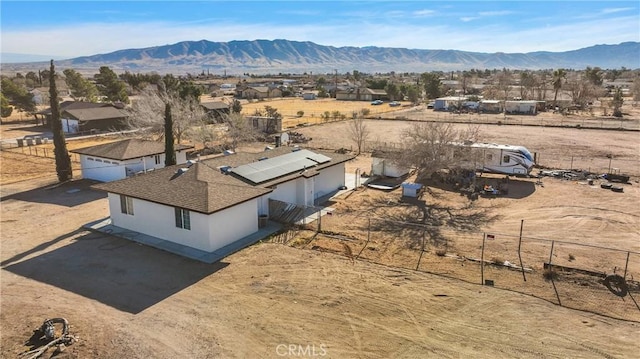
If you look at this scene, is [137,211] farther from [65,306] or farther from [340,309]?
[340,309]

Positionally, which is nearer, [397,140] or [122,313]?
[122,313]

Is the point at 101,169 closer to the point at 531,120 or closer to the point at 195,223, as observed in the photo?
the point at 195,223

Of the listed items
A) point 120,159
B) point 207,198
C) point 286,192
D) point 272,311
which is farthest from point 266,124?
point 272,311

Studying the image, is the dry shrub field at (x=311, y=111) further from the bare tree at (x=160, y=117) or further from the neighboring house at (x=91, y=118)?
the neighboring house at (x=91, y=118)

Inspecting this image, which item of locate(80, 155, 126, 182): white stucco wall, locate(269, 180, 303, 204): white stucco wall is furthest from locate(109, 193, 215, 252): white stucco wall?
locate(80, 155, 126, 182): white stucco wall

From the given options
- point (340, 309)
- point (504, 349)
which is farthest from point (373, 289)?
point (504, 349)

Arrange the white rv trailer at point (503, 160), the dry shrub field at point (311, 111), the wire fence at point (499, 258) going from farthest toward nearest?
1. the dry shrub field at point (311, 111)
2. the white rv trailer at point (503, 160)
3. the wire fence at point (499, 258)

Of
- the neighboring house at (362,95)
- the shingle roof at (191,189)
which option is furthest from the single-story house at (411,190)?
the neighboring house at (362,95)

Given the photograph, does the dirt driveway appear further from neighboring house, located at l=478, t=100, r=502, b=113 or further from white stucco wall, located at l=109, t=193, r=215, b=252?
neighboring house, located at l=478, t=100, r=502, b=113
